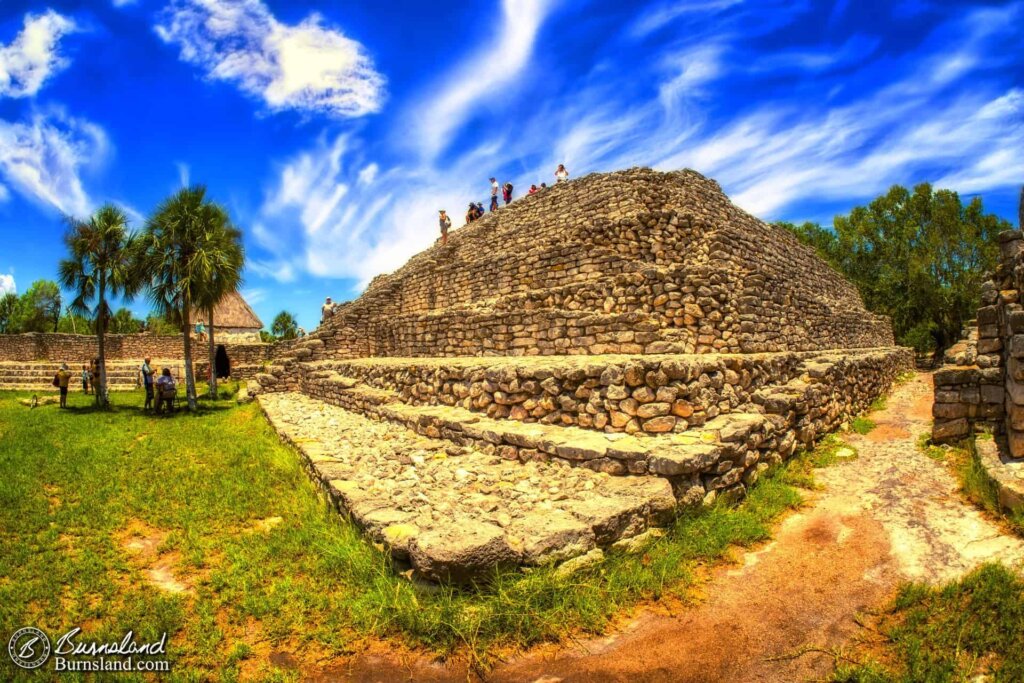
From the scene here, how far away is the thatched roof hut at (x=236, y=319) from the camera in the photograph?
118ft

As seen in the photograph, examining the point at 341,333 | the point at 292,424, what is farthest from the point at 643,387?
the point at 341,333

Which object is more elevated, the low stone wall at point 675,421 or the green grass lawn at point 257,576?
the low stone wall at point 675,421

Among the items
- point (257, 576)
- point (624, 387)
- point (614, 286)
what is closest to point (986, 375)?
point (624, 387)

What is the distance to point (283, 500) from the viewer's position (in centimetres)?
676

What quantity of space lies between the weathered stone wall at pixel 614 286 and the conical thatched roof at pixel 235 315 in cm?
2214

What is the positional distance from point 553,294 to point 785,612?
7.66 m

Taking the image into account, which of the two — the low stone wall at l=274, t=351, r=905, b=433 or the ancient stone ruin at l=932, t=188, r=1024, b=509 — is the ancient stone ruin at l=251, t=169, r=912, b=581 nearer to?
the low stone wall at l=274, t=351, r=905, b=433

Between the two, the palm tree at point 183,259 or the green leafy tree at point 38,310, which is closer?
the palm tree at point 183,259

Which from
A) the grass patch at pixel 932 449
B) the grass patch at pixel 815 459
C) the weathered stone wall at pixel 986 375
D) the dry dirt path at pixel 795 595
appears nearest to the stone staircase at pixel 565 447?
the grass patch at pixel 815 459

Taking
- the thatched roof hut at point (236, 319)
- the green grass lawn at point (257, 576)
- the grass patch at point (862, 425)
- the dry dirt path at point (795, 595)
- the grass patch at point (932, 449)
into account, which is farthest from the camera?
the thatched roof hut at point (236, 319)

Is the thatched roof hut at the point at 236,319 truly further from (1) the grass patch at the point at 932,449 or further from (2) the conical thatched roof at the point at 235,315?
(1) the grass patch at the point at 932,449

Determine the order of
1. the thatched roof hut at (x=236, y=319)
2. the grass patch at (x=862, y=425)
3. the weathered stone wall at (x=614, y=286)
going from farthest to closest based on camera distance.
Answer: the thatched roof hut at (x=236, y=319)
the grass patch at (x=862, y=425)
the weathered stone wall at (x=614, y=286)

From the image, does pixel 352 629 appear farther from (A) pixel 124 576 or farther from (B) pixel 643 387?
(B) pixel 643 387

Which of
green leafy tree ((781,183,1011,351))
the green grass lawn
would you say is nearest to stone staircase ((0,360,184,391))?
the green grass lawn
